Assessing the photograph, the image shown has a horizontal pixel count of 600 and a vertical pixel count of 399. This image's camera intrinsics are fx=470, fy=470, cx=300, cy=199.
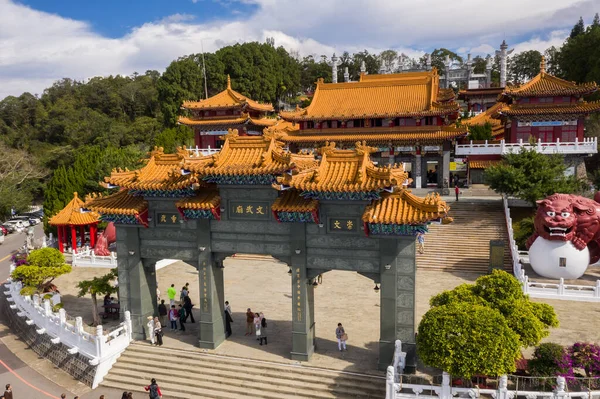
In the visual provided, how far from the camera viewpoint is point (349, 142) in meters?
36.9

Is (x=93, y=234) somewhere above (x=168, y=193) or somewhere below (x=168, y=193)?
below

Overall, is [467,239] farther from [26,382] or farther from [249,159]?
[26,382]

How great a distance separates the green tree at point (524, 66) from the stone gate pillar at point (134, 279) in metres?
89.5

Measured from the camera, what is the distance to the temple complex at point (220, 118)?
146 feet

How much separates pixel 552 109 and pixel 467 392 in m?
28.8

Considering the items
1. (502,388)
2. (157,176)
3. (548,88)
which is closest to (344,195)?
(502,388)

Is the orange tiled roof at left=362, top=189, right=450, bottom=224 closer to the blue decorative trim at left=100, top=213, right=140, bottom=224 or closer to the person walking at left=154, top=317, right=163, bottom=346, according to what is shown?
the blue decorative trim at left=100, top=213, right=140, bottom=224

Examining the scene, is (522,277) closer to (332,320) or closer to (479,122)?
(332,320)

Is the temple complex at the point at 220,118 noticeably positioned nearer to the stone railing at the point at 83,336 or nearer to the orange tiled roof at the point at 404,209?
the stone railing at the point at 83,336

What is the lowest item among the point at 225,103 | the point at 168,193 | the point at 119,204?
the point at 119,204

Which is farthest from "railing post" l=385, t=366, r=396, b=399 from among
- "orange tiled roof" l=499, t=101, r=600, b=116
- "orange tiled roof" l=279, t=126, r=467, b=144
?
"orange tiled roof" l=499, t=101, r=600, b=116

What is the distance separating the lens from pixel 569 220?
19.9 meters

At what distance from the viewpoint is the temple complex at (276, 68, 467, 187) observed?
118 ft

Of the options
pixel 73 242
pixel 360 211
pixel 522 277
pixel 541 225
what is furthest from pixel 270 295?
pixel 73 242
